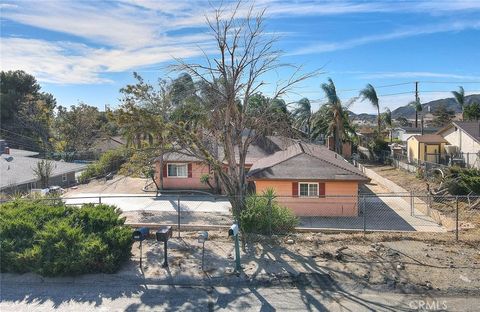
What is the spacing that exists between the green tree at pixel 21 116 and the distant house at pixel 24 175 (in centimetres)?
2467

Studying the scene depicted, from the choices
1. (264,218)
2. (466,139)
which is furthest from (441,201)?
(466,139)

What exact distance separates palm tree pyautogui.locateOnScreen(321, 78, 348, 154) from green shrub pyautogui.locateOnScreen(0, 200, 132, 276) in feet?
109

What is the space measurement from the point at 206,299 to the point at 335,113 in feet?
114

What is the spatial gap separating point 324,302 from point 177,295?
3009mm

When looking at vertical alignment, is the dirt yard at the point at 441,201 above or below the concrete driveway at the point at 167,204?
above

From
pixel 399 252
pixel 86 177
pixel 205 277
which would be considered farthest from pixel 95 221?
pixel 86 177

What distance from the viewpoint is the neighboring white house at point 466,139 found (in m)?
29.8

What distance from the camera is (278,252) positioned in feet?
35.5

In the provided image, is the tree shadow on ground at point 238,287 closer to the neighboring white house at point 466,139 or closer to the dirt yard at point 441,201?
the dirt yard at point 441,201

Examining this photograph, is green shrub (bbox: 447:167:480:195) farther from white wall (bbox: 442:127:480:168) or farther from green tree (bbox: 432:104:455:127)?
green tree (bbox: 432:104:455:127)

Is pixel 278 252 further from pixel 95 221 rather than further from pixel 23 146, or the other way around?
pixel 23 146

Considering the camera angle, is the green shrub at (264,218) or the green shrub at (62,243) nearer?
the green shrub at (62,243)

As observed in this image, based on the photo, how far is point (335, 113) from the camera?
4062 centimetres

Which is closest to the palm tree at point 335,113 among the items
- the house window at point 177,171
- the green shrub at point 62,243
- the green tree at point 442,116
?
the house window at point 177,171
